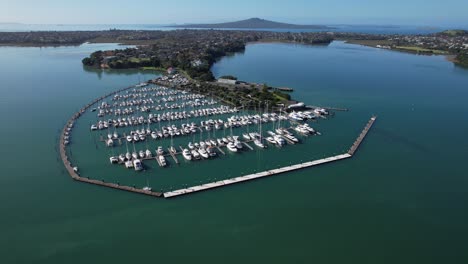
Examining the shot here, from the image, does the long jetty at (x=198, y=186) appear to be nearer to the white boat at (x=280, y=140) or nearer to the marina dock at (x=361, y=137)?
the marina dock at (x=361, y=137)

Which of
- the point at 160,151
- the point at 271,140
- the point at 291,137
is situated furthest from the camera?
the point at 291,137

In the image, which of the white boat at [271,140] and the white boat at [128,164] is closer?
the white boat at [128,164]

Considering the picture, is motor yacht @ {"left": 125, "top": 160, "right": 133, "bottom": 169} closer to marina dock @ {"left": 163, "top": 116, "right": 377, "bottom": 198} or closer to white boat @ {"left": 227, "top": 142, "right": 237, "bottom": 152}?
marina dock @ {"left": 163, "top": 116, "right": 377, "bottom": 198}

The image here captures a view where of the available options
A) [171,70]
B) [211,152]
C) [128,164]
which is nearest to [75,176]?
[128,164]

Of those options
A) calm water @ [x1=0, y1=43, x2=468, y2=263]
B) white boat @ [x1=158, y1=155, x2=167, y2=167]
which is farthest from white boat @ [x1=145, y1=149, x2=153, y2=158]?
calm water @ [x1=0, y1=43, x2=468, y2=263]

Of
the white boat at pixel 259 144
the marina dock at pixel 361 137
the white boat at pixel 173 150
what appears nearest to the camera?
the white boat at pixel 173 150

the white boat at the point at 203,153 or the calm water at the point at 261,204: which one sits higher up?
the white boat at the point at 203,153

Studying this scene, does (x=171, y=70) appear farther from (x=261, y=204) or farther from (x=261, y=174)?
(x=261, y=204)

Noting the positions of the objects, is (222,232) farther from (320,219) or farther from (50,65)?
(50,65)

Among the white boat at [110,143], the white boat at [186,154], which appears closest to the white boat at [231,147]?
the white boat at [186,154]
